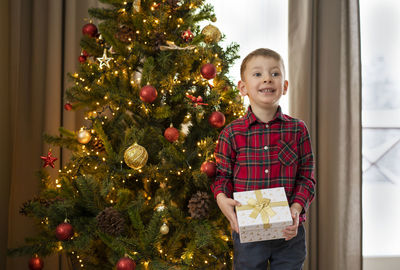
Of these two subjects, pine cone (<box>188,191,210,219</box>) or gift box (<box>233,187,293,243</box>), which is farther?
pine cone (<box>188,191,210,219</box>)

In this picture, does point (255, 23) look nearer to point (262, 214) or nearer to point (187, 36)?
point (187, 36)

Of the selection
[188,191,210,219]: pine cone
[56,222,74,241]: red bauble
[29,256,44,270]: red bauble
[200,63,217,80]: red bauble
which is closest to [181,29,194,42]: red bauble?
[200,63,217,80]: red bauble

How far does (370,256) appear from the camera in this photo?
220cm

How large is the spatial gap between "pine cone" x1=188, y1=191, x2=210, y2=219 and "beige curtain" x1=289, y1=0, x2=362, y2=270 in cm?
91

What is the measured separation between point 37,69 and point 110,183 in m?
0.92

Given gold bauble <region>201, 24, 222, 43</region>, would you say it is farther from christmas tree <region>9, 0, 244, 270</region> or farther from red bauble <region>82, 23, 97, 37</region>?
red bauble <region>82, 23, 97, 37</region>

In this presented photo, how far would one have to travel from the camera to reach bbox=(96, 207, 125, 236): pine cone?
120cm

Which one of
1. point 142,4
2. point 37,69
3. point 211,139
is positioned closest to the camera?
point 211,139

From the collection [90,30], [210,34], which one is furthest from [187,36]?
[90,30]

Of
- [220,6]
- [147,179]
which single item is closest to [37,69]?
[147,179]

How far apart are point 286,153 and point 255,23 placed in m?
1.15

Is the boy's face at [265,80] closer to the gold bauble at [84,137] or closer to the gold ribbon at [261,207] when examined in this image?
the gold ribbon at [261,207]

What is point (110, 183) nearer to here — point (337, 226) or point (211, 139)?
point (211, 139)

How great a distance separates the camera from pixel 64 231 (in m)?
1.22
